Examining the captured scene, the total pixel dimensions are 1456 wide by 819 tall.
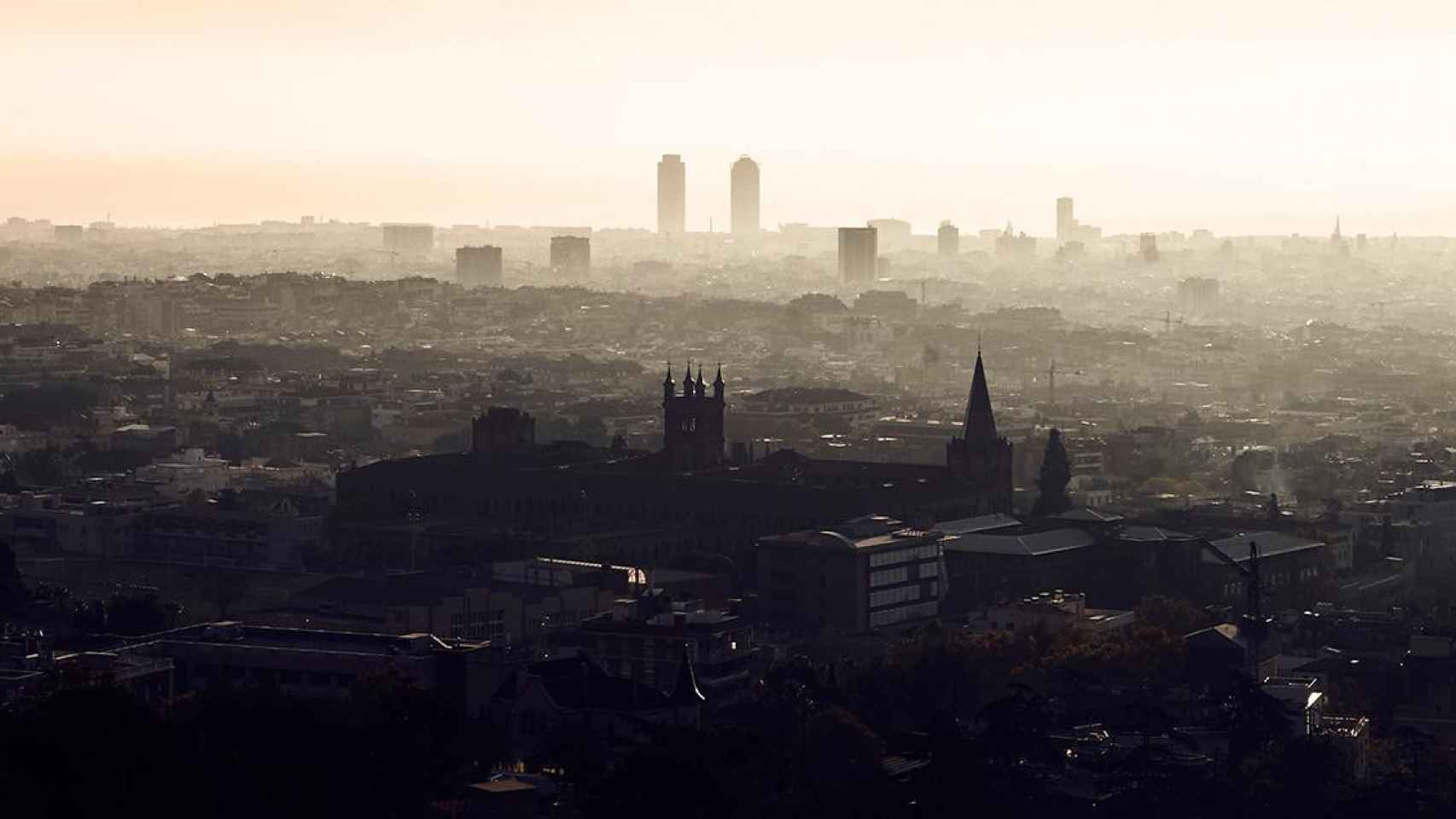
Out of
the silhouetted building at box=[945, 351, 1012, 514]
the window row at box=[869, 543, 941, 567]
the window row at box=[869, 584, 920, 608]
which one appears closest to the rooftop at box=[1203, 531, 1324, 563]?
the window row at box=[869, 543, 941, 567]

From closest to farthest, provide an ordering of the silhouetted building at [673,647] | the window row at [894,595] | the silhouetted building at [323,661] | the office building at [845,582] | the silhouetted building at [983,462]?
the silhouetted building at [323,661], the silhouetted building at [673,647], the office building at [845,582], the window row at [894,595], the silhouetted building at [983,462]

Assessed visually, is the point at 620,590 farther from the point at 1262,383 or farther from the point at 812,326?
the point at 812,326

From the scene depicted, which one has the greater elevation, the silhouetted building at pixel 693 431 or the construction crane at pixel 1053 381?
the silhouetted building at pixel 693 431

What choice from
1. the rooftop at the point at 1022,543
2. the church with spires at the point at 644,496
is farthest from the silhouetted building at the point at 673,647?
the rooftop at the point at 1022,543

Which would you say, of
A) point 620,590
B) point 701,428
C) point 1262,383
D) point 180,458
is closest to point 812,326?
point 1262,383

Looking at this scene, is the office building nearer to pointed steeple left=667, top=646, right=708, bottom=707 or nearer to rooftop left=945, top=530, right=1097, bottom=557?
rooftop left=945, top=530, right=1097, bottom=557

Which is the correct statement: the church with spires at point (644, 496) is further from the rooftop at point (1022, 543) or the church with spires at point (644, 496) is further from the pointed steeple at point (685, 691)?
the pointed steeple at point (685, 691)

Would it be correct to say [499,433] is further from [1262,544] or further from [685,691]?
[685,691]

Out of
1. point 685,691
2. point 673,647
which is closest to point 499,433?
point 673,647
